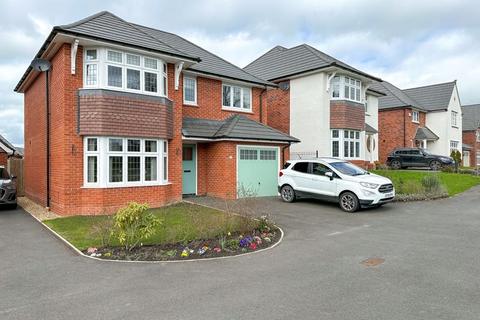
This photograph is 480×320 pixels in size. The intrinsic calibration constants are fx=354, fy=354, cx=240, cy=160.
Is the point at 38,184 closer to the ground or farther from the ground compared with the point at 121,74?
closer to the ground

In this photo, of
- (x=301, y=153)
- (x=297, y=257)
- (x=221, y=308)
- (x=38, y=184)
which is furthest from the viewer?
(x=301, y=153)

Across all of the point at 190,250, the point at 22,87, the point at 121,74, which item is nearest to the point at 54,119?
the point at 121,74

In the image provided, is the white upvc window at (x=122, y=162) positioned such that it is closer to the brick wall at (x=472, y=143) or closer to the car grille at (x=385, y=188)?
A: the car grille at (x=385, y=188)

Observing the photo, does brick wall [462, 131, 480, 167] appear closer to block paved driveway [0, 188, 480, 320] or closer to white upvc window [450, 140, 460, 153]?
white upvc window [450, 140, 460, 153]

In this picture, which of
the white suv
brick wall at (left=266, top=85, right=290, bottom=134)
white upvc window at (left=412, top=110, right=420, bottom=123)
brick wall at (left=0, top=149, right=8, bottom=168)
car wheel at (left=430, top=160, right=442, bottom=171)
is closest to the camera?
the white suv

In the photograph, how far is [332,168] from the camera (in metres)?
12.8

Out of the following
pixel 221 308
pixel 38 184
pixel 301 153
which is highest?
pixel 301 153

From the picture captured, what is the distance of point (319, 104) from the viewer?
65.7ft

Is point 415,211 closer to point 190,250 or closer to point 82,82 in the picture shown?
point 190,250

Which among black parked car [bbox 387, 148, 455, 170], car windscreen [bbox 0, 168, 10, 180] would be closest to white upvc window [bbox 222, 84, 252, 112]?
car windscreen [bbox 0, 168, 10, 180]

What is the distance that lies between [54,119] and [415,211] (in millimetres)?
13052

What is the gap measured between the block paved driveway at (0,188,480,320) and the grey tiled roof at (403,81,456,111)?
99.7ft

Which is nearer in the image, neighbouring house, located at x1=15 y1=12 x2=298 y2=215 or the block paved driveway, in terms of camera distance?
the block paved driveway

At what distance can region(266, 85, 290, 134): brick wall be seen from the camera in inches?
862
